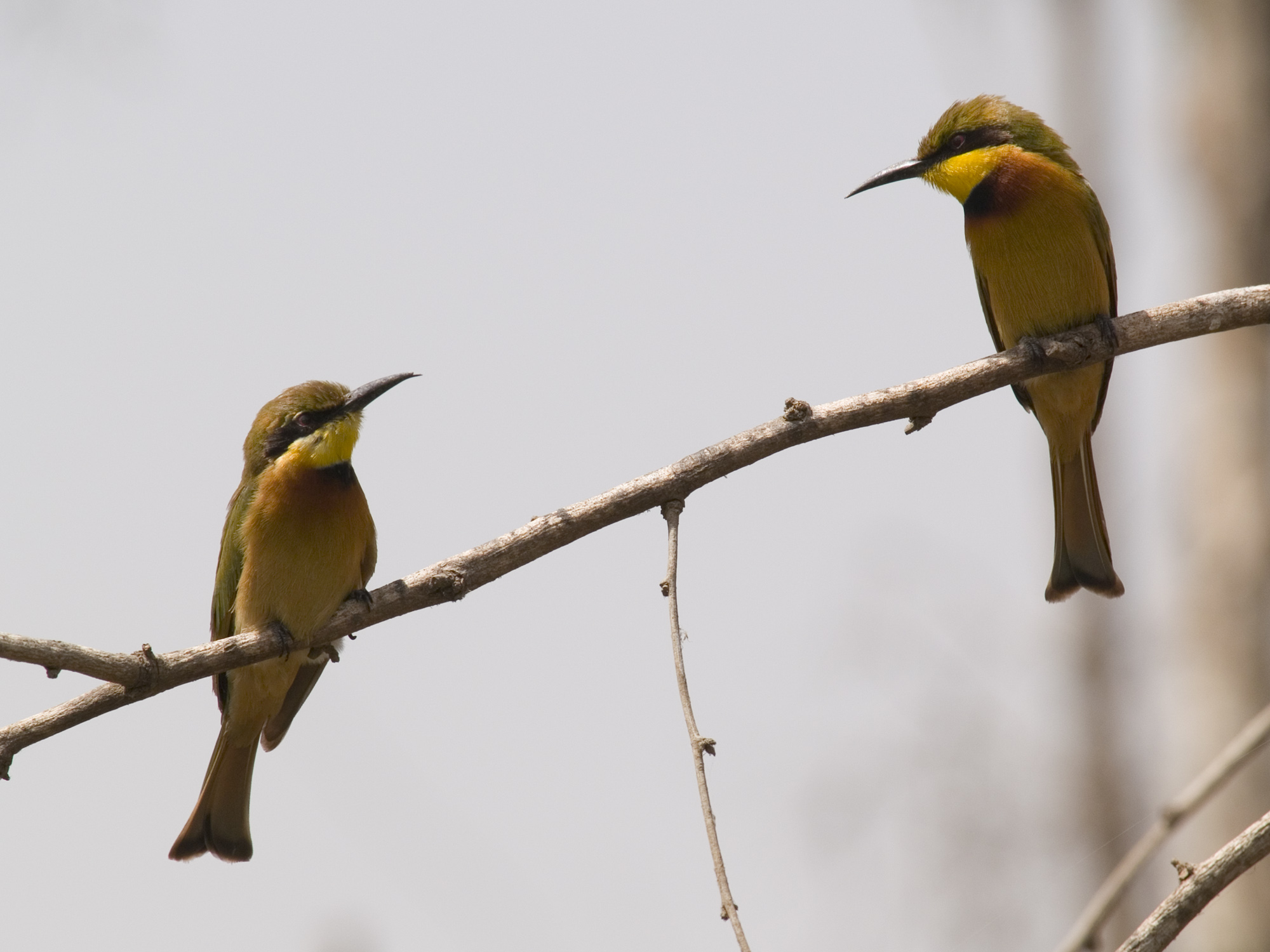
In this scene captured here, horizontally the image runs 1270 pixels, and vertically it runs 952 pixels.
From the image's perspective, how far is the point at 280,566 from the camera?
3547 mm

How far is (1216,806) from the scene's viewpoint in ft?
18.5

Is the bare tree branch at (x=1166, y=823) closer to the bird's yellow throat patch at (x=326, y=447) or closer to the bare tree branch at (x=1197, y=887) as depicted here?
the bare tree branch at (x=1197, y=887)

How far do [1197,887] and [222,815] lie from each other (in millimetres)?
2986

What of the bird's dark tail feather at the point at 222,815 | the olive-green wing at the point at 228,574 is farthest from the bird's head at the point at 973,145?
the bird's dark tail feather at the point at 222,815

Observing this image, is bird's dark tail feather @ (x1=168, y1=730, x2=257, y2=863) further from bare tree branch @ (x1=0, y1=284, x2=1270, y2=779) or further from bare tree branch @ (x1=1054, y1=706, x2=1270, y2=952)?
bare tree branch @ (x1=1054, y1=706, x2=1270, y2=952)

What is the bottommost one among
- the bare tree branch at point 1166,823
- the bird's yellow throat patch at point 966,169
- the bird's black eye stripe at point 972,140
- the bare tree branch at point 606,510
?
the bare tree branch at point 1166,823

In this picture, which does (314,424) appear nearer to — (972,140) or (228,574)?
(228,574)

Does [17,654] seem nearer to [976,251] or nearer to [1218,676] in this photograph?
[976,251]

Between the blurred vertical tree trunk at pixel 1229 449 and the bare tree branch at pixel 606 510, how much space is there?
3244 millimetres

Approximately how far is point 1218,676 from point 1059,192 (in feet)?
10.4

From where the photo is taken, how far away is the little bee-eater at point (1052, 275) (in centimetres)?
380

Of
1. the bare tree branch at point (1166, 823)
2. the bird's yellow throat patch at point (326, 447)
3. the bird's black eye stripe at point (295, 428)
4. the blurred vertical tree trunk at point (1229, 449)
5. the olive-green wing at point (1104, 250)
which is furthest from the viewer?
the blurred vertical tree trunk at point (1229, 449)

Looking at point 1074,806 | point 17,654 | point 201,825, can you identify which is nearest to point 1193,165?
point 1074,806

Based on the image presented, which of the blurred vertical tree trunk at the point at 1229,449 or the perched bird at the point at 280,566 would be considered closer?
the perched bird at the point at 280,566
